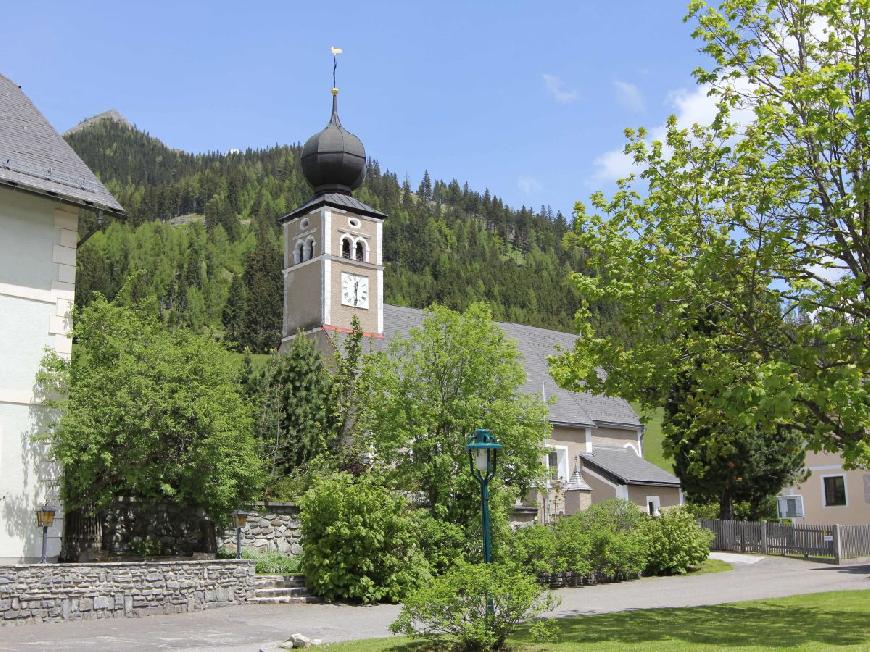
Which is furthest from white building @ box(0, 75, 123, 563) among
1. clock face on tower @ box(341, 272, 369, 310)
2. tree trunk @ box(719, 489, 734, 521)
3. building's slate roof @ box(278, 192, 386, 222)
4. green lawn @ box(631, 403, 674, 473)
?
green lawn @ box(631, 403, 674, 473)

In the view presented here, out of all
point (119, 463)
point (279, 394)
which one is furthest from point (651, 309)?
point (279, 394)

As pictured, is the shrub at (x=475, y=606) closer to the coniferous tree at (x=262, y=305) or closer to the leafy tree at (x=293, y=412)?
the leafy tree at (x=293, y=412)

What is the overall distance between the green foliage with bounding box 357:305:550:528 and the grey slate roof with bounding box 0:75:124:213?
8209 millimetres

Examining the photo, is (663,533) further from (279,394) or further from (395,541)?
(279,394)

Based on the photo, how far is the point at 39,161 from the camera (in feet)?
61.3

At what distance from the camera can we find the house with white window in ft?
142

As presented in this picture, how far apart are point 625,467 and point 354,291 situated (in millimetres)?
15041

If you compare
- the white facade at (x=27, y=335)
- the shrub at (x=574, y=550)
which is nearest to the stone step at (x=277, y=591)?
the white facade at (x=27, y=335)

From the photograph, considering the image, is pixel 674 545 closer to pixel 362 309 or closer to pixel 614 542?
pixel 614 542

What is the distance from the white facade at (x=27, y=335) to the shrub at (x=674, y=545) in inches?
670

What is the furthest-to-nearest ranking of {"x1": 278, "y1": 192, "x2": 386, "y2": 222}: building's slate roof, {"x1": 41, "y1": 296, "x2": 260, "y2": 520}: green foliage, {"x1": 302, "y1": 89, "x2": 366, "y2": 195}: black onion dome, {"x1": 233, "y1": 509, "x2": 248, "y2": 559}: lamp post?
1. {"x1": 278, "y1": 192, "x2": 386, "y2": 222}: building's slate roof
2. {"x1": 302, "y1": 89, "x2": 366, "y2": 195}: black onion dome
3. {"x1": 233, "y1": 509, "x2": 248, "y2": 559}: lamp post
4. {"x1": 41, "y1": 296, "x2": 260, "y2": 520}: green foliage

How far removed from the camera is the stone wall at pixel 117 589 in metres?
15.4

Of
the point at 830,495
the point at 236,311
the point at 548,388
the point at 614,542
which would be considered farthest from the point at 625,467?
the point at 236,311

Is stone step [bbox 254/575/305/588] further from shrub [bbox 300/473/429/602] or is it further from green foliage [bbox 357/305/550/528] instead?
green foliage [bbox 357/305/550/528]
